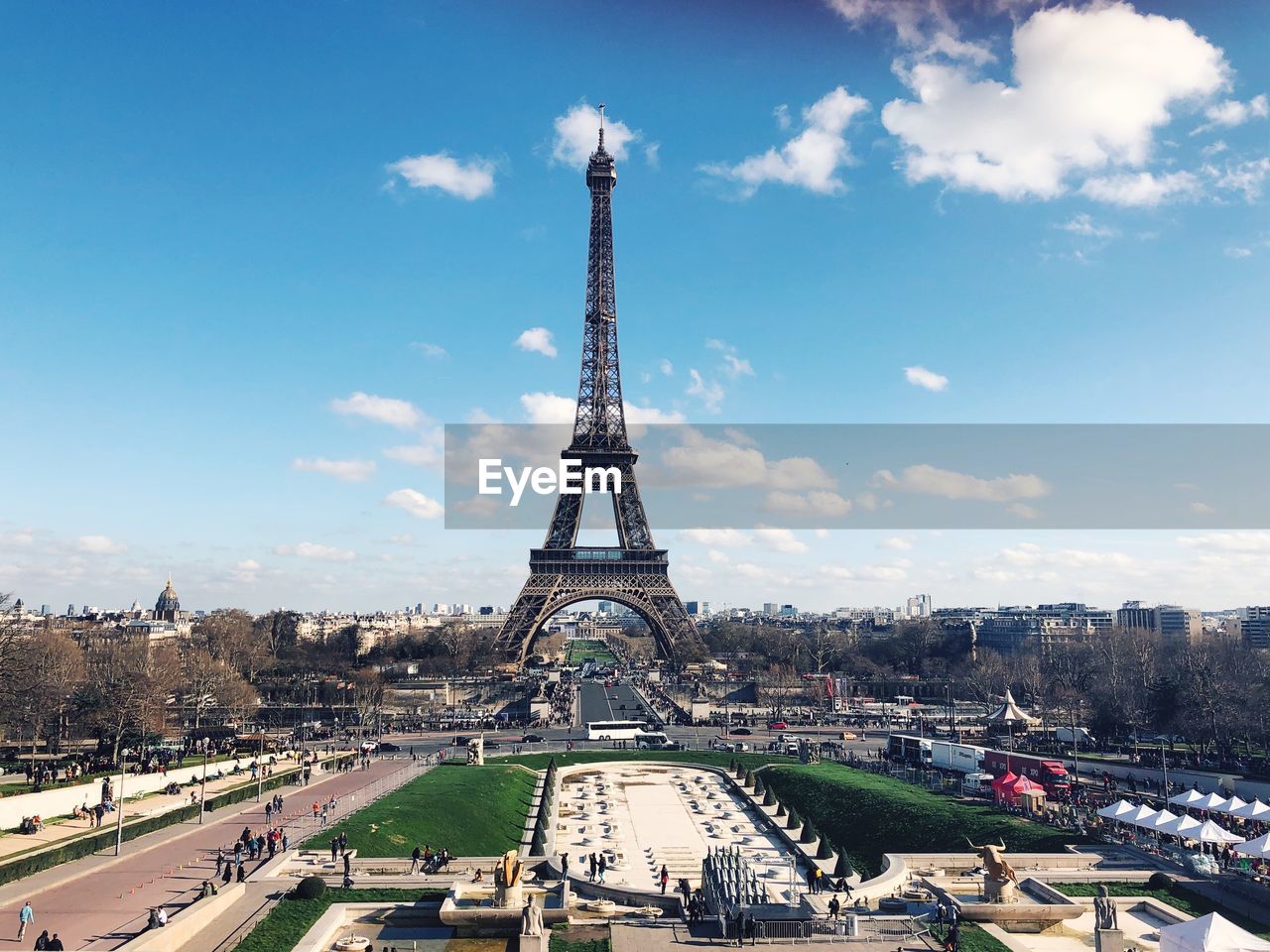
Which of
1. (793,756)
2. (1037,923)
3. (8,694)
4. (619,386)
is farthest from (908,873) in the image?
(619,386)

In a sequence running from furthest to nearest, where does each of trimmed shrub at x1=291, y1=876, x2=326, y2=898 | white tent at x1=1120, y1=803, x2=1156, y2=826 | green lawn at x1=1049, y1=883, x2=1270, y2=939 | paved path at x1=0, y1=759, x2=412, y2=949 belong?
white tent at x1=1120, y1=803, x2=1156, y2=826
green lawn at x1=1049, y1=883, x2=1270, y2=939
trimmed shrub at x1=291, y1=876, x2=326, y2=898
paved path at x1=0, y1=759, x2=412, y2=949

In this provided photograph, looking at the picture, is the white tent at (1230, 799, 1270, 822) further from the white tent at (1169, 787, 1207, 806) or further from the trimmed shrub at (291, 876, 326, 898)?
the trimmed shrub at (291, 876, 326, 898)

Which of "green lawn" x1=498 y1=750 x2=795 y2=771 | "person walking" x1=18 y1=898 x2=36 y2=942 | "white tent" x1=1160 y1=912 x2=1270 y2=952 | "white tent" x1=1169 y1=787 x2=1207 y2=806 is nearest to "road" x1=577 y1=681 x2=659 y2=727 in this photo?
"green lawn" x1=498 y1=750 x2=795 y2=771

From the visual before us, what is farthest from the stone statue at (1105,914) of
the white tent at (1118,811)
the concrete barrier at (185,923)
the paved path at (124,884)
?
the paved path at (124,884)

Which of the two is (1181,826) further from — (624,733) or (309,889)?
(624,733)

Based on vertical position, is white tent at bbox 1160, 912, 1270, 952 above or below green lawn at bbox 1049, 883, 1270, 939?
above
